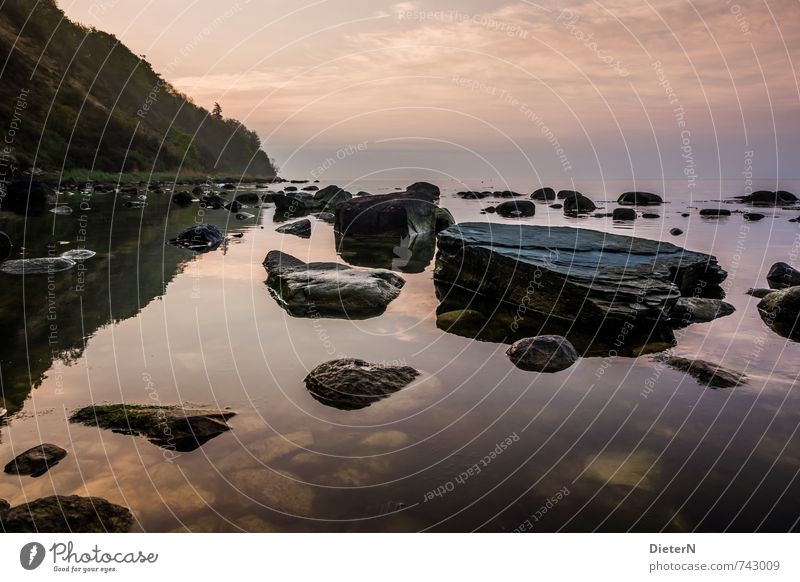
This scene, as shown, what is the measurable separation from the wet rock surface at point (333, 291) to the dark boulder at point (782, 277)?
11822 mm

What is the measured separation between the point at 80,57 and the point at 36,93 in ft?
119

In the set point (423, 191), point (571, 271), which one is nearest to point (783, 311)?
point (571, 271)

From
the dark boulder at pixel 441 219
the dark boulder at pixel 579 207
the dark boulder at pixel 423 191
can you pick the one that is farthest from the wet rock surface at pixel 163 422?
the dark boulder at pixel 579 207

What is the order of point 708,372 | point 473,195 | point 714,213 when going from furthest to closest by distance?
1. point 473,195
2. point 714,213
3. point 708,372

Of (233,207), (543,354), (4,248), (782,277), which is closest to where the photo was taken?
(543,354)

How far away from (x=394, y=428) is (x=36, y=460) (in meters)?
3.82

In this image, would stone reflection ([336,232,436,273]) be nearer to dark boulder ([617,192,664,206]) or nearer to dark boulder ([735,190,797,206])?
dark boulder ([617,192,664,206])

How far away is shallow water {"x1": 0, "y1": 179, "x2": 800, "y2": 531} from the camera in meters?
4.97

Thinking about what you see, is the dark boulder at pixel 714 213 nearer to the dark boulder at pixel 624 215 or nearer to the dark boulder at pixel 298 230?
the dark boulder at pixel 624 215

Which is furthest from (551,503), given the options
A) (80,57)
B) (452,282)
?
(80,57)

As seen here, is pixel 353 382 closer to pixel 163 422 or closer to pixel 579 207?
pixel 163 422

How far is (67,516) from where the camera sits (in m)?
4.61

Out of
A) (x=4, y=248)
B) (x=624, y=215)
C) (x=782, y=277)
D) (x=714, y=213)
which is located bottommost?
(x=782, y=277)

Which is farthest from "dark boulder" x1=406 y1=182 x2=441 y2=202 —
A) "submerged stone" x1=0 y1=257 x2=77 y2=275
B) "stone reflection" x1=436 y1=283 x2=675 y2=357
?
"stone reflection" x1=436 y1=283 x2=675 y2=357
